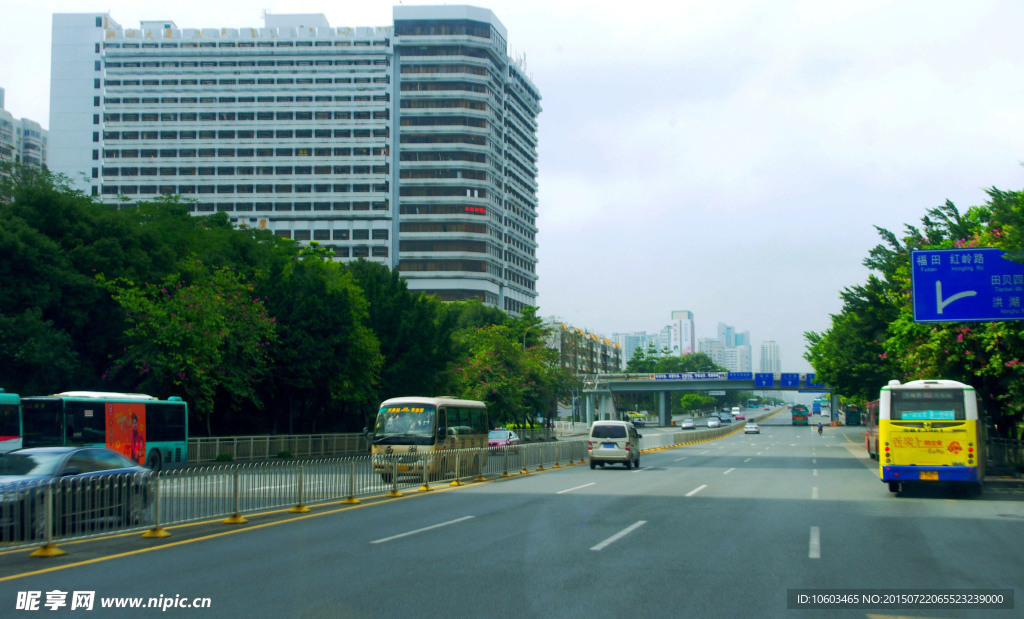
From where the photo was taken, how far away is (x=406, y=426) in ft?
89.9

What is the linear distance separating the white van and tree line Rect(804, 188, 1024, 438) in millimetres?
10817

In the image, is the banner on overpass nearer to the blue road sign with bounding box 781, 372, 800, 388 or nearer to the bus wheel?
the blue road sign with bounding box 781, 372, 800, 388

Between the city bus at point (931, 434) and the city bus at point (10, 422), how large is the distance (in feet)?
78.2

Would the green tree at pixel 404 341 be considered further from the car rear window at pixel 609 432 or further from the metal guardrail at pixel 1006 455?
the metal guardrail at pixel 1006 455

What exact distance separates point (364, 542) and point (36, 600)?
4881 mm

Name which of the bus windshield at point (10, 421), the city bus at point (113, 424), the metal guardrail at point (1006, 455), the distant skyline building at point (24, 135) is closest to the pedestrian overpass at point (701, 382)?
the metal guardrail at point (1006, 455)

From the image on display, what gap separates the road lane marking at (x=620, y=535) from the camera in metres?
12.4

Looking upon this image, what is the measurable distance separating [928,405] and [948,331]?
8235 mm

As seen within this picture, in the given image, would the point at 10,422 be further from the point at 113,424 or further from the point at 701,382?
the point at 701,382

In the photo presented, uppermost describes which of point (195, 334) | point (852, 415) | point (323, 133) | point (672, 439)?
point (323, 133)

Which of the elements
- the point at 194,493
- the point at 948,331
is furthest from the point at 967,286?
the point at 194,493

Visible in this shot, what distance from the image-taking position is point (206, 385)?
35.2m

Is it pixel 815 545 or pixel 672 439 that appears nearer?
pixel 815 545

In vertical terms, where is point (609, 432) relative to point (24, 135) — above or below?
below
